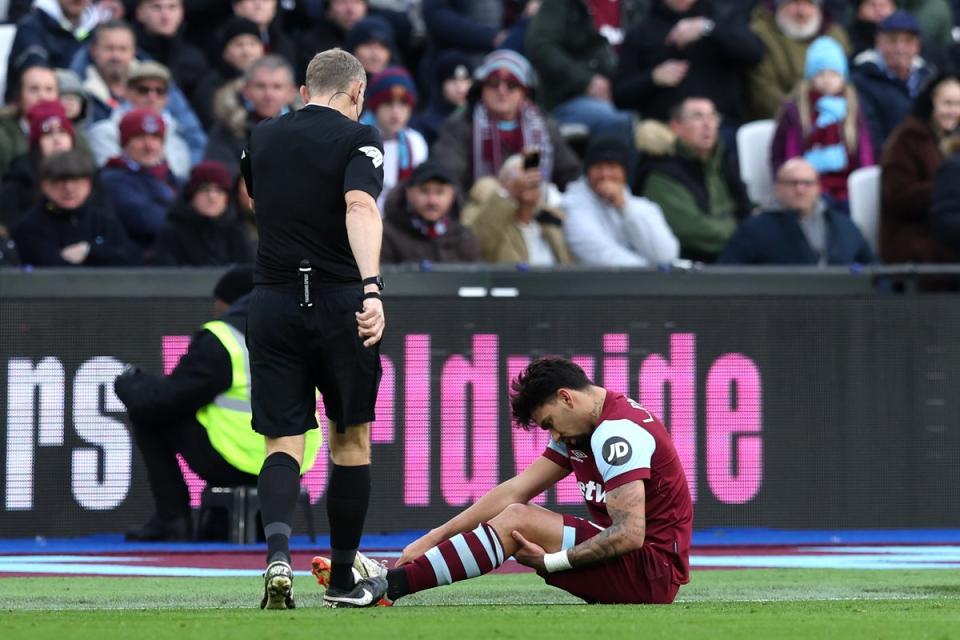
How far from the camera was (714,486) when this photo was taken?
12.7 meters

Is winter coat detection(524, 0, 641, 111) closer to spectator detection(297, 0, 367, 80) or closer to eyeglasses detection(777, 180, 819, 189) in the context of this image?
spectator detection(297, 0, 367, 80)

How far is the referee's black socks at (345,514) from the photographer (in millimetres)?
7641

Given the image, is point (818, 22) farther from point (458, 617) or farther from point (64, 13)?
point (458, 617)

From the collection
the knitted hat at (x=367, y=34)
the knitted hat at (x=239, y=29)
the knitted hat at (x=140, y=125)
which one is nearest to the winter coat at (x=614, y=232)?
the knitted hat at (x=367, y=34)

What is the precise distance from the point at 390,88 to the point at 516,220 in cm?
157

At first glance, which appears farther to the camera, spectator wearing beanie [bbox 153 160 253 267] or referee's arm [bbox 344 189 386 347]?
spectator wearing beanie [bbox 153 160 253 267]

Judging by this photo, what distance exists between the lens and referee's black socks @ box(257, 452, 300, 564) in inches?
293

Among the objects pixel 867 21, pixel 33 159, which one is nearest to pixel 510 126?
pixel 33 159

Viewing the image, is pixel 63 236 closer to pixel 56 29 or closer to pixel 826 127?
pixel 56 29

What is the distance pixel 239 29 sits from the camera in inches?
616

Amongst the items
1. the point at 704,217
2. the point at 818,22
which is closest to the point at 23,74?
the point at 704,217

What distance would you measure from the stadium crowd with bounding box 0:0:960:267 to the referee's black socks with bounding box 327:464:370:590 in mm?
5441

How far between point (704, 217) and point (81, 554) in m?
5.39

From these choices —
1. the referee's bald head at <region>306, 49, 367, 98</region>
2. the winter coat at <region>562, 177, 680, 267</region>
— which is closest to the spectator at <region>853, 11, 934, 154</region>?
the winter coat at <region>562, 177, 680, 267</region>
